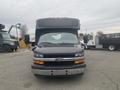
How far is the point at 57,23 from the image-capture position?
10.6 m

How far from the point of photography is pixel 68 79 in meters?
8.20

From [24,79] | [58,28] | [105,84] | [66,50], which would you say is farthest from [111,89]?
[58,28]

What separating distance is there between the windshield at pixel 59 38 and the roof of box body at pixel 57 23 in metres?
0.98

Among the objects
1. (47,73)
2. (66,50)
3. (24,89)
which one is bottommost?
(24,89)

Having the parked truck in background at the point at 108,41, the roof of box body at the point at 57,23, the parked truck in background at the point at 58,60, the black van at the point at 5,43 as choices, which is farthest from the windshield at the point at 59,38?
the parked truck in background at the point at 108,41

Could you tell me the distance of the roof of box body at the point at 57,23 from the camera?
34.4 ft

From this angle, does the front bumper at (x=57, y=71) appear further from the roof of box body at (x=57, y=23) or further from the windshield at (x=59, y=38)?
the roof of box body at (x=57, y=23)

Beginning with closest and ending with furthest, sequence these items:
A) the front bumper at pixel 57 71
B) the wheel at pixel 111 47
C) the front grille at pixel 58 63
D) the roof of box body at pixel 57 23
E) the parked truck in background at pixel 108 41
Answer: the front bumper at pixel 57 71, the front grille at pixel 58 63, the roof of box body at pixel 57 23, the parked truck in background at pixel 108 41, the wheel at pixel 111 47

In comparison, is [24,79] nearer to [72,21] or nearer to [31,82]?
[31,82]

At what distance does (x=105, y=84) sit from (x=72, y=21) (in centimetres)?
421

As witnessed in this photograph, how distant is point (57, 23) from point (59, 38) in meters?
1.63

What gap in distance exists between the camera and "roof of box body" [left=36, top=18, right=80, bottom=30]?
1048 cm

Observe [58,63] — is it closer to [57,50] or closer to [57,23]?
[57,50]

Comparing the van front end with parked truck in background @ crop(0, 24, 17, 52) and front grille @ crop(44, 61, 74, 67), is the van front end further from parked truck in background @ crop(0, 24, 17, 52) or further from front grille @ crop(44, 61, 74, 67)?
parked truck in background @ crop(0, 24, 17, 52)
